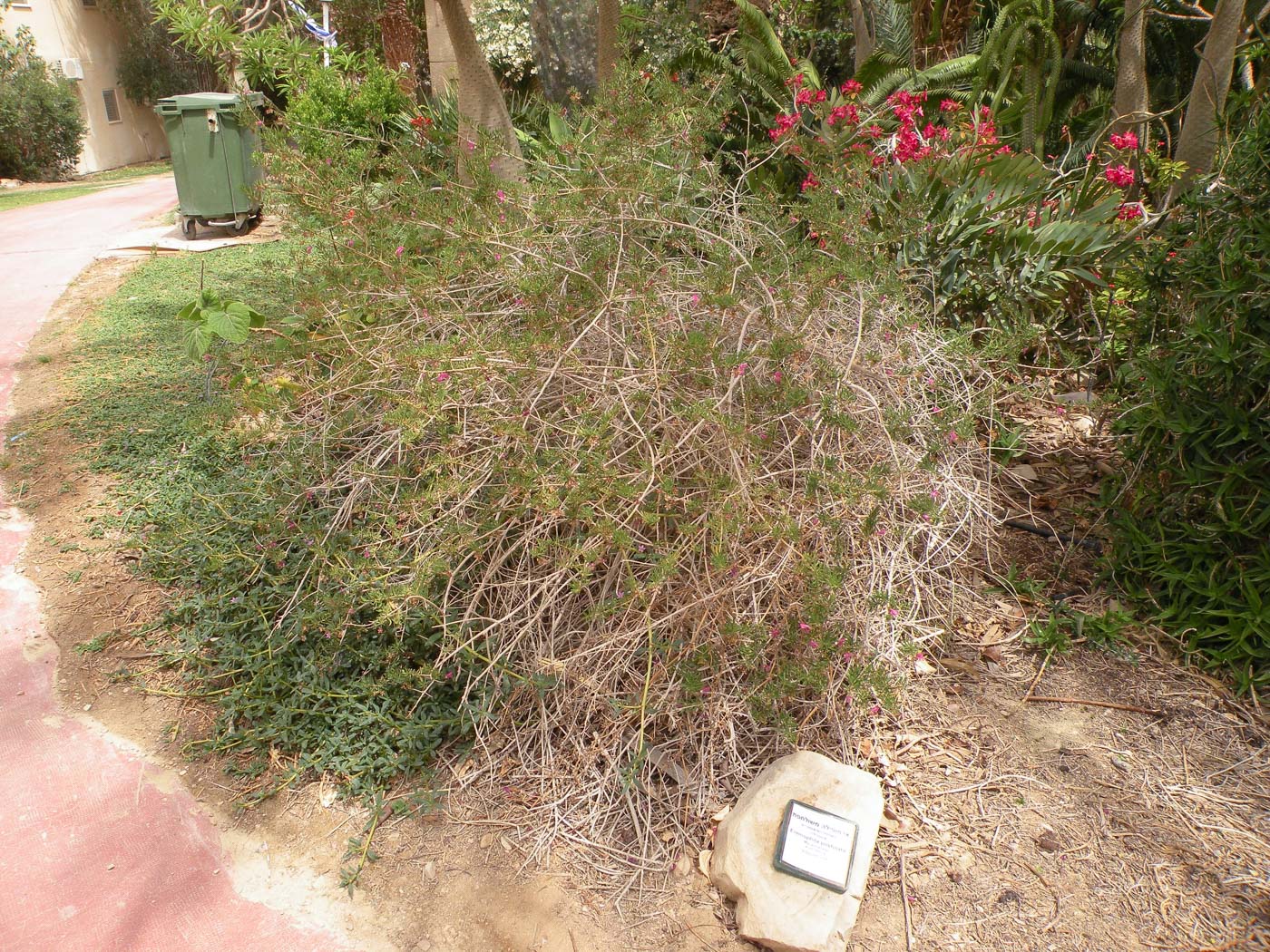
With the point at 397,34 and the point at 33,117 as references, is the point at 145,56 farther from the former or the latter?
the point at 397,34

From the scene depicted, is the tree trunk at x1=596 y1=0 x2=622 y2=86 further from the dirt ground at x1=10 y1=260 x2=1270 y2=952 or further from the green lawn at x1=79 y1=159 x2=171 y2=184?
the green lawn at x1=79 y1=159 x2=171 y2=184

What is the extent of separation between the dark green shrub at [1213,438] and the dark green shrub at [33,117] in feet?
72.7

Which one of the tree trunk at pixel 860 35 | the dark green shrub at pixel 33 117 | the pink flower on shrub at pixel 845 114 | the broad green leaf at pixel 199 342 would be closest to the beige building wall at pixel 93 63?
the dark green shrub at pixel 33 117

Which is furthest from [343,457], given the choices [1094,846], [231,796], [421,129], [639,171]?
[421,129]

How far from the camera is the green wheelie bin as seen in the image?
962cm

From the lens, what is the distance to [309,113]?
9.48 metres

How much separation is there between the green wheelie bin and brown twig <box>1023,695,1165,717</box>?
9.35 meters

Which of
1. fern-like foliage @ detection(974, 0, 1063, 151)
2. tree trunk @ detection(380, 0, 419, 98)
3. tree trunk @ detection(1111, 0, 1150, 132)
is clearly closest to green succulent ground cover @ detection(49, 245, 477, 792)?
Result: fern-like foliage @ detection(974, 0, 1063, 151)

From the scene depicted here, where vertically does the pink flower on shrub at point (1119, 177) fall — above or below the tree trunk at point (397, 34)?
below

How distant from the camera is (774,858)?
2.45 meters

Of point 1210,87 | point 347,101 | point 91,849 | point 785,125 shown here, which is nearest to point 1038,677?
point 91,849

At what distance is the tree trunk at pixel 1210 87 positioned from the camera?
5.28m

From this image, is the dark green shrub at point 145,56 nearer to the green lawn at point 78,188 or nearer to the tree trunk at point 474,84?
the green lawn at point 78,188

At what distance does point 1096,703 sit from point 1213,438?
102 centimetres
